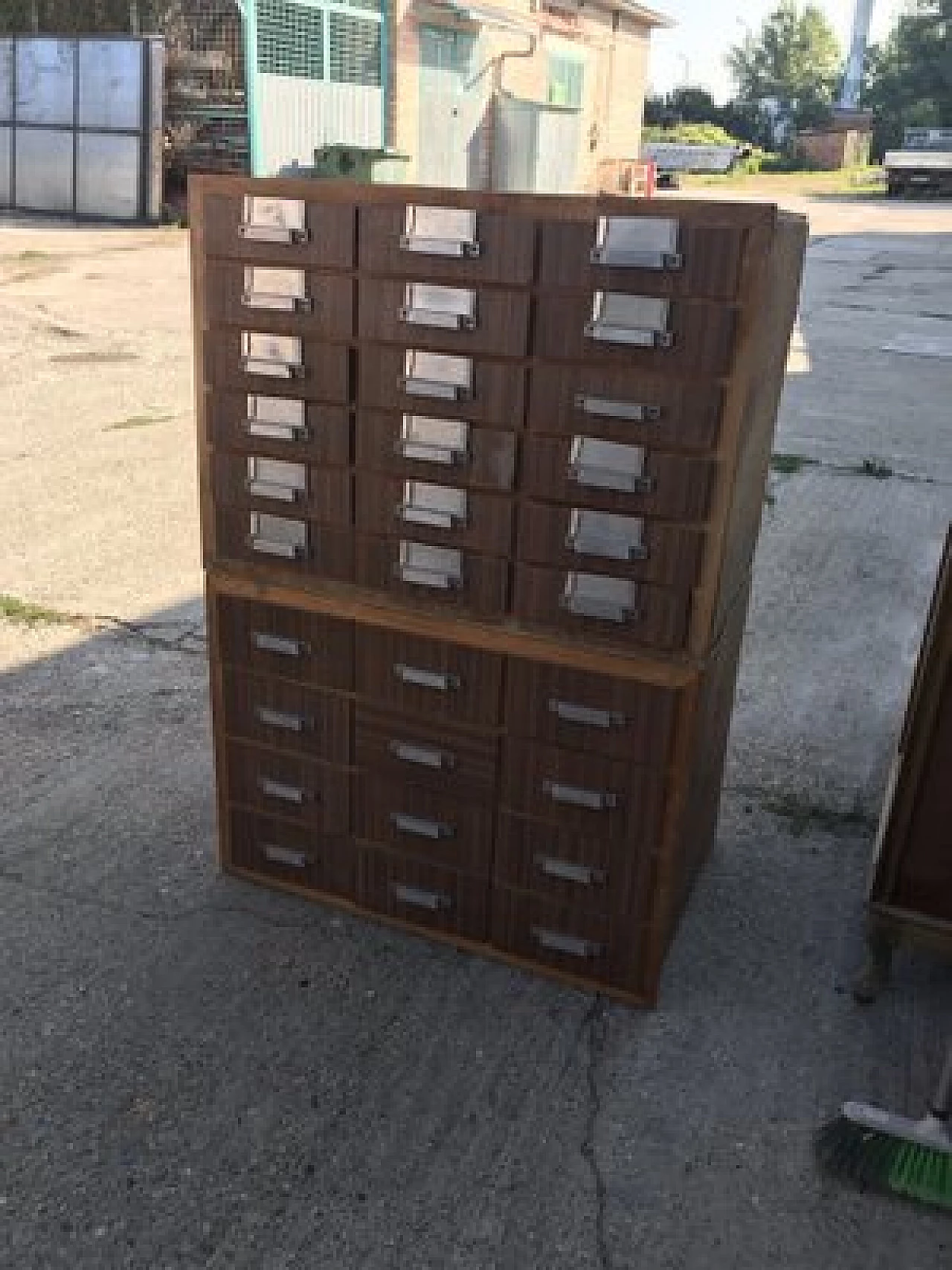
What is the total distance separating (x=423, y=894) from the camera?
2.95 metres

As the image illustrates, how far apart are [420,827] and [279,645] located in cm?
60

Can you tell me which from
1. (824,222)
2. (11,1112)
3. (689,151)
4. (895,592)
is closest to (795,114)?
(689,151)

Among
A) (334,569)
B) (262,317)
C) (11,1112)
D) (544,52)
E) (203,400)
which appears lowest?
(11,1112)

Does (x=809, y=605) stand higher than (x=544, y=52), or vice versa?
(x=544, y=52)

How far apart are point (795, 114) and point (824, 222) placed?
37.8 m

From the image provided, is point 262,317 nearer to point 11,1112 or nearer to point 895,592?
point 11,1112

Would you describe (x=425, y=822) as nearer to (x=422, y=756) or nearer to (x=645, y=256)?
(x=422, y=756)

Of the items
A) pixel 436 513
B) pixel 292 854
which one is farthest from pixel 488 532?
pixel 292 854

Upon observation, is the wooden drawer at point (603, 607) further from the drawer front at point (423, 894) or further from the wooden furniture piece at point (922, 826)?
the drawer front at point (423, 894)

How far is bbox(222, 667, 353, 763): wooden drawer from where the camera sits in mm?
2857

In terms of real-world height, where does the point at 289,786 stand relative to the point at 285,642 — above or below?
below

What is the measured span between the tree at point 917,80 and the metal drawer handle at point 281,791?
51862 millimetres

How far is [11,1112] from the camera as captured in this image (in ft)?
7.93

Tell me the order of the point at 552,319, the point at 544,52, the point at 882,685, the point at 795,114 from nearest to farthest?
the point at 552,319
the point at 882,685
the point at 544,52
the point at 795,114
